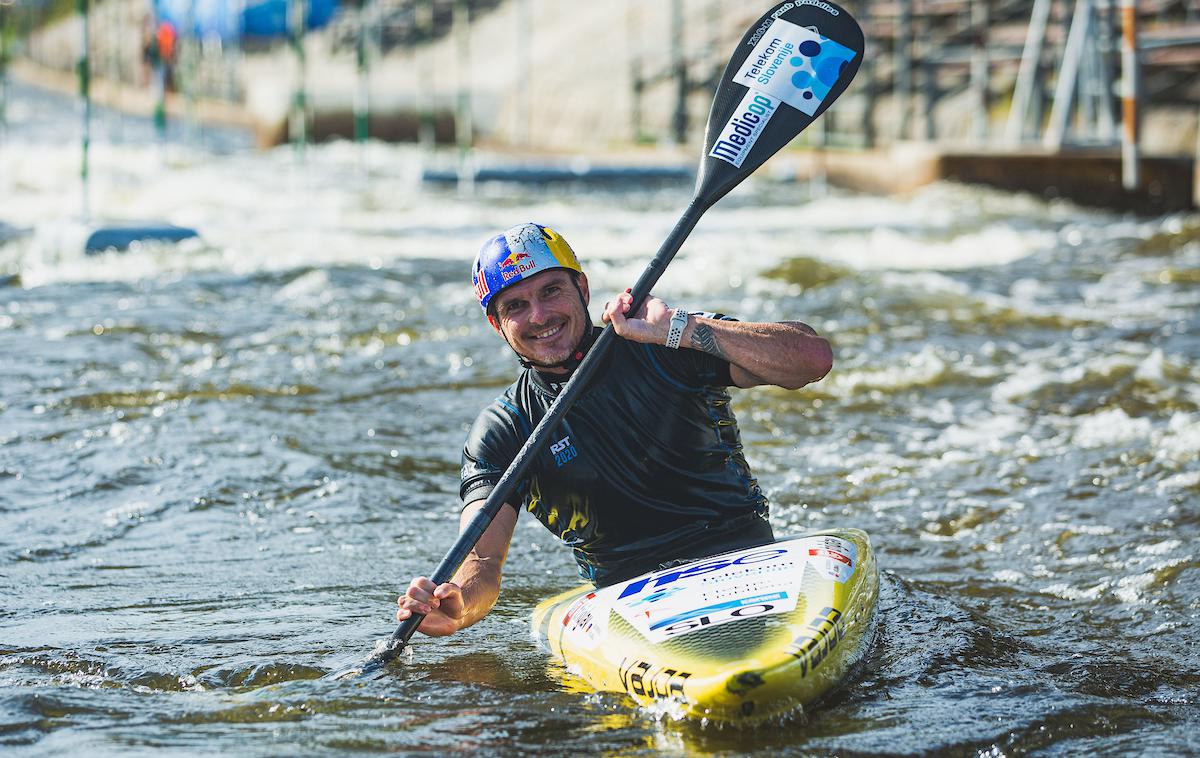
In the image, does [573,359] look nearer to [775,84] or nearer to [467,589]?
[467,589]

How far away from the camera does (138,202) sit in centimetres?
1567

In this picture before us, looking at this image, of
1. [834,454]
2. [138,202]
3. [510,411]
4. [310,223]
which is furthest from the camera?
[138,202]

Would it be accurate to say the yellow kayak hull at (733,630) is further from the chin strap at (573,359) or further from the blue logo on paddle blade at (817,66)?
the blue logo on paddle blade at (817,66)

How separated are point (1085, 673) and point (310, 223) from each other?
35.2 ft

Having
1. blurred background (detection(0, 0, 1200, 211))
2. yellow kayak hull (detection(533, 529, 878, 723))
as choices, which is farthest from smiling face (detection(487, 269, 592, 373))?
blurred background (detection(0, 0, 1200, 211))

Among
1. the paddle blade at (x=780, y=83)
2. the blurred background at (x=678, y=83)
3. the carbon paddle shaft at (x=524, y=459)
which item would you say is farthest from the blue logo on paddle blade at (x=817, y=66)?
the blurred background at (x=678, y=83)

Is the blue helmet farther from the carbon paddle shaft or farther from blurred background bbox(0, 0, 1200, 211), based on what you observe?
blurred background bbox(0, 0, 1200, 211)

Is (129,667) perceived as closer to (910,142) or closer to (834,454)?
(834,454)

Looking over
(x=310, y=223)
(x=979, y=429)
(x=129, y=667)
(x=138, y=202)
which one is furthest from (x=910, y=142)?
(x=129, y=667)

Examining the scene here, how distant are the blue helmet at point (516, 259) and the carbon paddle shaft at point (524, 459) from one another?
207 millimetres

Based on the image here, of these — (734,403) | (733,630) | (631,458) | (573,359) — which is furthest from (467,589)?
(734,403)

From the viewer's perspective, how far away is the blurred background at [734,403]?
359cm

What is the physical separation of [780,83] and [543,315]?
116 cm

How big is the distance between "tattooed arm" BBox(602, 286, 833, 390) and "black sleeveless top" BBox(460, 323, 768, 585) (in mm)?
99
